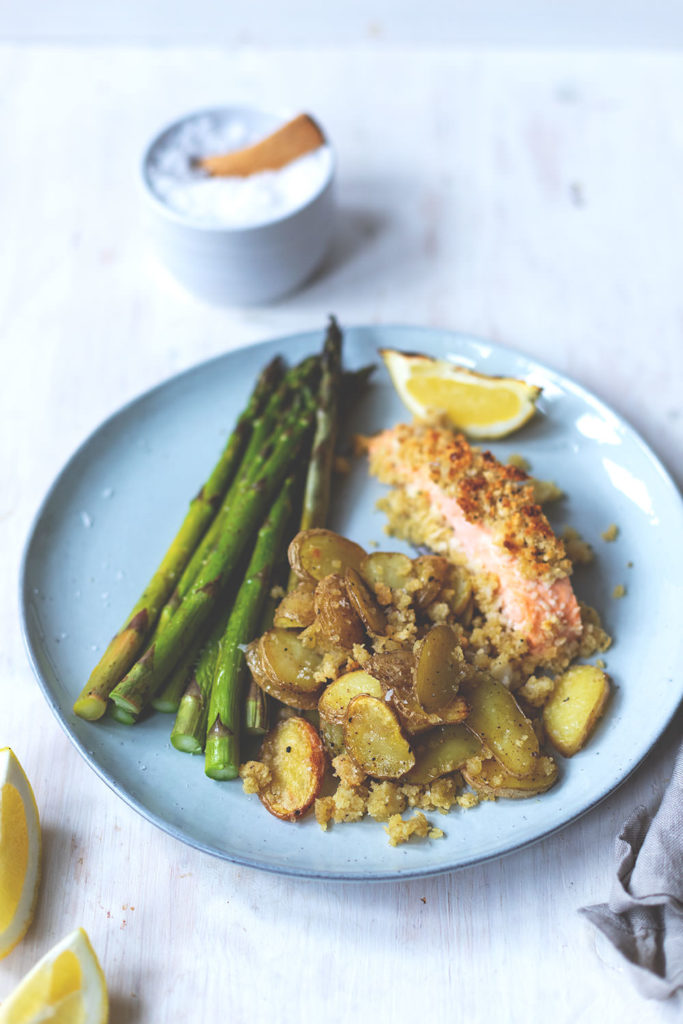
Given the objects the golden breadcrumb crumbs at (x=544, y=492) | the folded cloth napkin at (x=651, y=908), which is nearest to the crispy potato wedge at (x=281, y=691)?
the folded cloth napkin at (x=651, y=908)

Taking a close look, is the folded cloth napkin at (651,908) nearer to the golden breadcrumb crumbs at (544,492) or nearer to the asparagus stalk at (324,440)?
the golden breadcrumb crumbs at (544,492)

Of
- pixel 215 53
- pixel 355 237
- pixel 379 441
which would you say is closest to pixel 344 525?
pixel 379 441

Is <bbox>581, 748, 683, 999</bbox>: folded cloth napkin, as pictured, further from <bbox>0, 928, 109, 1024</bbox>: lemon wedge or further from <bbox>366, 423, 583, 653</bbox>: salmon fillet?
<bbox>0, 928, 109, 1024</bbox>: lemon wedge

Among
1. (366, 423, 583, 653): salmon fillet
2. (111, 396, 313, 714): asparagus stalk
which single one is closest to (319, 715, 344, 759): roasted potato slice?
(111, 396, 313, 714): asparagus stalk

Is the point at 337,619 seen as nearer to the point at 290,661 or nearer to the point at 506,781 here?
the point at 290,661

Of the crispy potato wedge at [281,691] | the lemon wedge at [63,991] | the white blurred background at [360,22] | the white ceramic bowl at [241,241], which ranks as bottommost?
A: the lemon wedge at [63,991]

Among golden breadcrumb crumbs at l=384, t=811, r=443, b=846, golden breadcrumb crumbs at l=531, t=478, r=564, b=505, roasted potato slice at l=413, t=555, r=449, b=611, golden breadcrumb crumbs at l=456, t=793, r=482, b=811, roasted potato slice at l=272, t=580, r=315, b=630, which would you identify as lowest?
golden breadcrumb crumbs at l=384, t=811, r=443, b=846

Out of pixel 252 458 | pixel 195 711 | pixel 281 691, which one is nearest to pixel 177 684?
pixel 195 711
